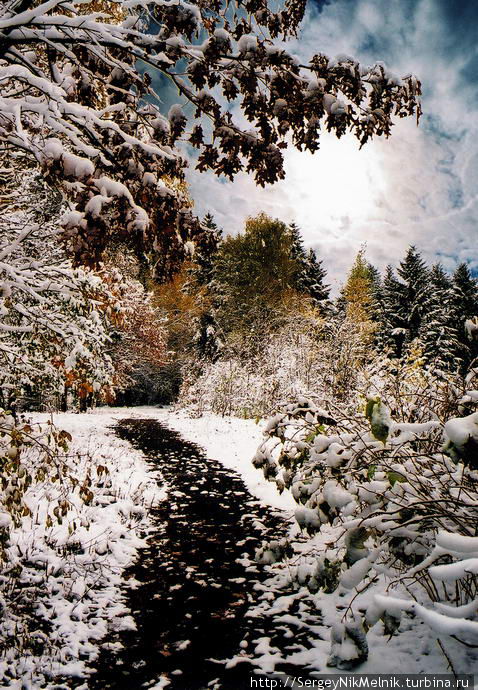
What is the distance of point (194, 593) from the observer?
3.75 metres

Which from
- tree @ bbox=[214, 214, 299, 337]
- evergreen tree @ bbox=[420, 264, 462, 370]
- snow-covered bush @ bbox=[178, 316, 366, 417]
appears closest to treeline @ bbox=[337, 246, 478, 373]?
evergreen tree @ bbox=[420, 264, 462, 370]

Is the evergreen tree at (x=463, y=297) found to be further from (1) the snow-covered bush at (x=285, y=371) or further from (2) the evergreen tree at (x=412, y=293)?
(1) the snow-covered bush at (x=285, y=371)

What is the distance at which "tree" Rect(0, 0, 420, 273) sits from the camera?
2.13m

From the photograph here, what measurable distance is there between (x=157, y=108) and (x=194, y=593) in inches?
169

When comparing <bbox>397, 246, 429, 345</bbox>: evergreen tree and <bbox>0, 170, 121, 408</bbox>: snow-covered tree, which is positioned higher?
<bbox>397, 246, 429, 345</bbox>: evergreen tree

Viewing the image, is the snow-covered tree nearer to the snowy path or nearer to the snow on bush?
the snow on bush

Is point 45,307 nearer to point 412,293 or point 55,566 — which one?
point 55,566

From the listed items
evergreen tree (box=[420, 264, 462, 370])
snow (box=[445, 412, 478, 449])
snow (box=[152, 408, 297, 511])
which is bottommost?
snow (box=[152, 408, 297, 511])

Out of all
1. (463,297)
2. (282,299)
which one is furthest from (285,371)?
(463,297)

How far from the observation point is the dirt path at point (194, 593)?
2.67 m

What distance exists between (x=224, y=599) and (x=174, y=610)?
47 centimetres

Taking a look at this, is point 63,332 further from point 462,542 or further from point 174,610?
point 462,542

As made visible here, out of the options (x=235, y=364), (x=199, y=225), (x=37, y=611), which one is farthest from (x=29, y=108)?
(x=235, y=364)

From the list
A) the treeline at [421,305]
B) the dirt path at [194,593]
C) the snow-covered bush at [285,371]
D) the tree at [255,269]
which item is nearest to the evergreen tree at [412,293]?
the treeline at [421,305]
